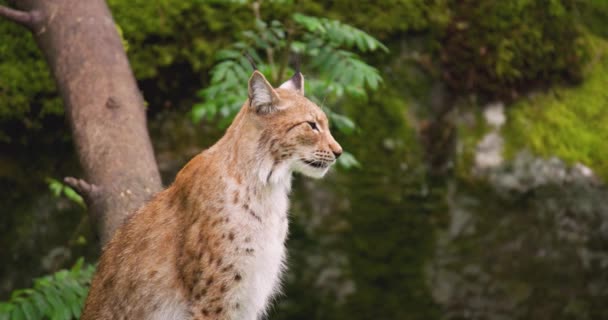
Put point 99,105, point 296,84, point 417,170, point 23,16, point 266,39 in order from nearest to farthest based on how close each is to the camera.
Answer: point 296,84, point 99,105, point 23,16, point 266,39, point 417,170

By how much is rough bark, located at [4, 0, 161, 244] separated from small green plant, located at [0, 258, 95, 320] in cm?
32

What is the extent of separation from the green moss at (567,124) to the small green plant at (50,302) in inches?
144

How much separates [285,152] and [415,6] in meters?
3.07

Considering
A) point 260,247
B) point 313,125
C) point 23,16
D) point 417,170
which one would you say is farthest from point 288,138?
point 417,170

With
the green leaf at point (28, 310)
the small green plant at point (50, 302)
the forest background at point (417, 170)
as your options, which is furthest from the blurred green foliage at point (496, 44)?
the green leaf at point (28, 310)

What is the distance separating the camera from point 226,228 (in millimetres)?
4000

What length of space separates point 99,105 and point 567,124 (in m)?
3.91

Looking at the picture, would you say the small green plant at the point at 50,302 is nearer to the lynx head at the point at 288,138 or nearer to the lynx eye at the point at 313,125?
the lynx head at the point at 288,138

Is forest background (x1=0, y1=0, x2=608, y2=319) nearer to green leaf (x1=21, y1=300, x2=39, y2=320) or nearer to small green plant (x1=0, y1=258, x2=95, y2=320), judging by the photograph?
small green plant (x1=0, y1=258, x2=95, y2=320)

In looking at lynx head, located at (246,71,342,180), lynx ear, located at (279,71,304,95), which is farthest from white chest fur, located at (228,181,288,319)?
lynx ear, located at (279,71,304,95)

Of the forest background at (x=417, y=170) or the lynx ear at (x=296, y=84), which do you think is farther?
the forest background at (x=417, y=170)

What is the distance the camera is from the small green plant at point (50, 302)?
4527 mm

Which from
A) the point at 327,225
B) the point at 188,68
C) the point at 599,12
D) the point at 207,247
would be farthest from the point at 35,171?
the point at 599,12

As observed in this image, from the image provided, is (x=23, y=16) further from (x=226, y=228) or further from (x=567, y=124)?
(x=567, y=124)
